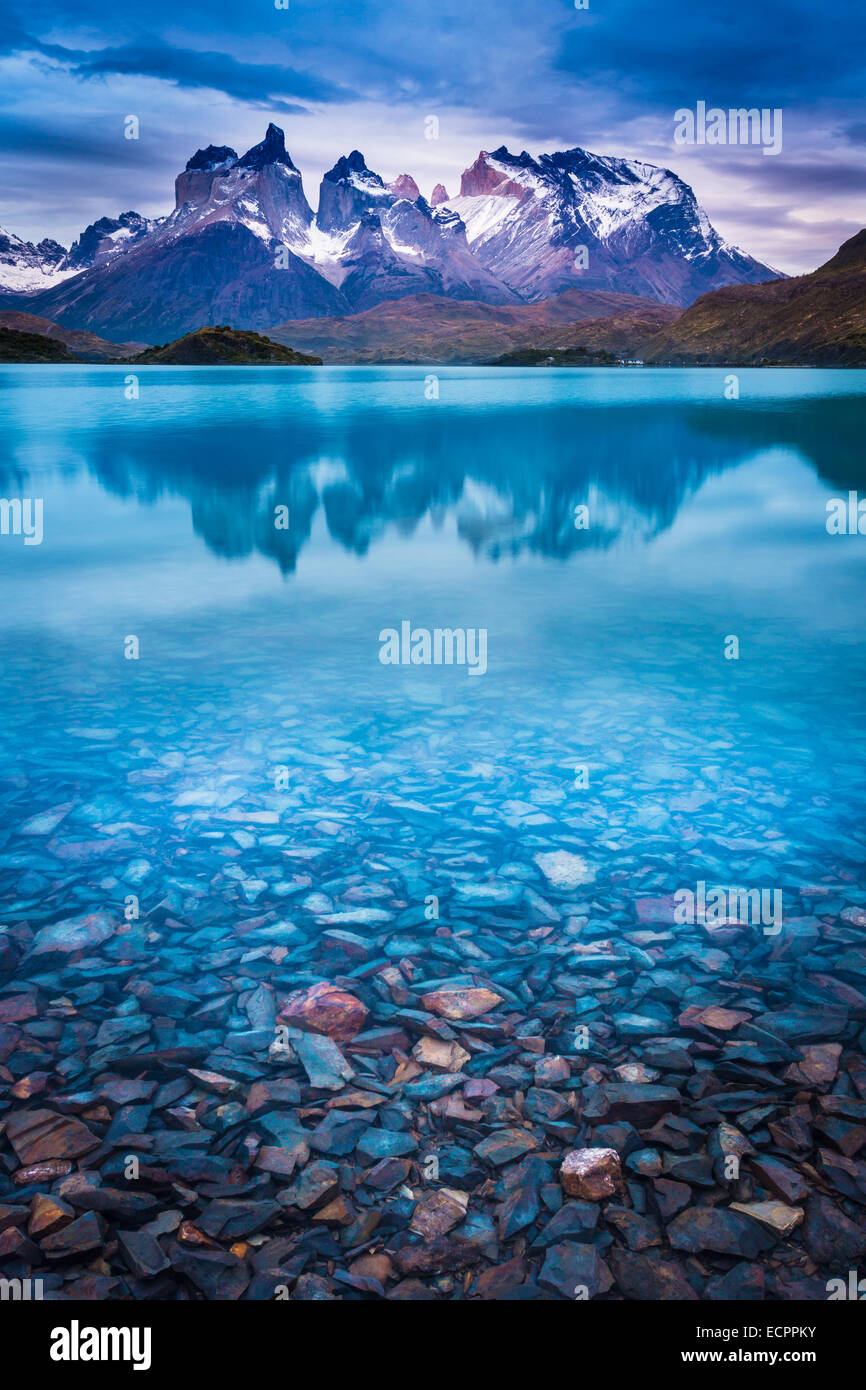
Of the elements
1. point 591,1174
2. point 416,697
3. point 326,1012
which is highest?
point 416,697

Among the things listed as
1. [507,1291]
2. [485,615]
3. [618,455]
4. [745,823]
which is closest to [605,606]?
[485,615]

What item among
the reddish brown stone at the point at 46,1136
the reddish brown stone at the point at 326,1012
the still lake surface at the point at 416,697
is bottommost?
the reddish brown stone at the point at 46,1136

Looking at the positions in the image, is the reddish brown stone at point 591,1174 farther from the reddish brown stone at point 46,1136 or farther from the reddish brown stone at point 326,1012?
the reddish brown stone at point 46,1136

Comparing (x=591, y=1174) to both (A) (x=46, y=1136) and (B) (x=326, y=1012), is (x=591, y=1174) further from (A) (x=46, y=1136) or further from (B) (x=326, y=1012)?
(A) (x=46, y=1136)

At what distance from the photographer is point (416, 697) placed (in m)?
16.3

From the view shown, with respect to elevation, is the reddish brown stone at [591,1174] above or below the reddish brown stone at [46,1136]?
below

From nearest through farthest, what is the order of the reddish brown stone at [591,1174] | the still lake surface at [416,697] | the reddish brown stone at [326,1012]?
the reddish brown stone at [591,1174]
the reddish brown stone at [326,1012]
the still lake surface at [416,697]

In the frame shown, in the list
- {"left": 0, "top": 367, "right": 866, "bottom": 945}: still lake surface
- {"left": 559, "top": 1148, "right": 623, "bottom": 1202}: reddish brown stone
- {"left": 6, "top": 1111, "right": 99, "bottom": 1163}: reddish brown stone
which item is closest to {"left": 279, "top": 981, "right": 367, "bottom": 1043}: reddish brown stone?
{"left": 0, "top": 367, "right": 866, "bottom": 945}: still lake surface

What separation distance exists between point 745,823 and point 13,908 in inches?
354

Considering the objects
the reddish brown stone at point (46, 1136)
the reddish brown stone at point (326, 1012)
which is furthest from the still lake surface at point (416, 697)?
the reddish brown stone at point (46, 1136)

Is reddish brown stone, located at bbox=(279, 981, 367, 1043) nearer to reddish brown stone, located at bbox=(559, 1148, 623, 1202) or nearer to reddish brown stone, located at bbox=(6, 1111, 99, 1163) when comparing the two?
reddish brown stone, located at bbox=(6, 1111, 99, 1163)

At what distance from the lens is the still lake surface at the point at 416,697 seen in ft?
35.8

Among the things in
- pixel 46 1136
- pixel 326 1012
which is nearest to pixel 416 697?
pixel 326 1012

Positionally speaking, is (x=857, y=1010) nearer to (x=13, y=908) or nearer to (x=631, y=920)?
(x=631, y=920)
